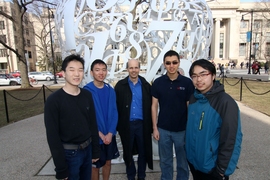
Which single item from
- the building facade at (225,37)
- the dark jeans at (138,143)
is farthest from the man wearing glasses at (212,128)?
the building facade at (225,37)

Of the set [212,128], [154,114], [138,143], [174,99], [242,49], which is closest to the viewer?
[212,128]

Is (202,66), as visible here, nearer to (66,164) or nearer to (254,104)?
(66,164)

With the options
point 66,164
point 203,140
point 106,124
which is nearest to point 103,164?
point 106,124

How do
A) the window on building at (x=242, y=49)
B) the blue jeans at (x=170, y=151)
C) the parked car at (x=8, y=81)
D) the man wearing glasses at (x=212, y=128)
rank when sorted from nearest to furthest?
the man wearing glasses at (x=212, y=128)
the blue jeans at (x=170, y=151)
the parked car at (x=8, y=81)
the window on building at (x=242, y=49)

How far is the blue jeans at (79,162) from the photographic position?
6.56 feet

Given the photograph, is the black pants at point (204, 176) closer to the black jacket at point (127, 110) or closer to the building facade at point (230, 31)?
the black jacket at point (127, 110)

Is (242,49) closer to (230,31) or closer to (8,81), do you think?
(230,31)

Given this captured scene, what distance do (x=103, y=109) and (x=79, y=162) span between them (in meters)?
0.80

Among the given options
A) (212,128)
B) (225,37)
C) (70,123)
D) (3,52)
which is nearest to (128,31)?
(70,123)

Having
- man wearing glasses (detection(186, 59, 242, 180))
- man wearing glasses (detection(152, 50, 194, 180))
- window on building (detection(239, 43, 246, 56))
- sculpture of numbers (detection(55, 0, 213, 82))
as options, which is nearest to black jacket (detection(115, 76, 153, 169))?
man wearing glasses (detection(152, 50, 194, 180))

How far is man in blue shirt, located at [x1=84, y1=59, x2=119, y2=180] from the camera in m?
2.57

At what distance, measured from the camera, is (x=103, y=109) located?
8.67 feet

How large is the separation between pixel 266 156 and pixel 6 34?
174 feet

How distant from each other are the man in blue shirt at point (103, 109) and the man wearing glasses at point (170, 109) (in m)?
0.62
